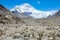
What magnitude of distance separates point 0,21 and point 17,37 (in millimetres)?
28875

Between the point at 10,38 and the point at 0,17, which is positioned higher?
the point at 0,17

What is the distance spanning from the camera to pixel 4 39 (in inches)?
739

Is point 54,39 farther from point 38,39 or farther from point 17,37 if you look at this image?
point 17,37

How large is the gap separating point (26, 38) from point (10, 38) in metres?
2.07

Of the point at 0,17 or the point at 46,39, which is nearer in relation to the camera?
the point at 46,39

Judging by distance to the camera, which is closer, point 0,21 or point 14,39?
point 14,39

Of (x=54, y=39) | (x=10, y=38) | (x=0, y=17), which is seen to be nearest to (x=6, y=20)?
(x=0, y=17)

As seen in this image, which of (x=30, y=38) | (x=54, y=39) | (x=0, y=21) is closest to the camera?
(x=54, y=39)

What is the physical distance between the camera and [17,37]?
19.4m

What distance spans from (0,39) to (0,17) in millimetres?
32393

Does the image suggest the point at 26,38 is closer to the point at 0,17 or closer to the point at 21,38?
the point at 21,38

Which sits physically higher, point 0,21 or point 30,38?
point 0,21

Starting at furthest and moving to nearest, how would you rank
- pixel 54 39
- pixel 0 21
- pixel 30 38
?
pixel 0 21 → pixel 30 38 → pixel 54 39

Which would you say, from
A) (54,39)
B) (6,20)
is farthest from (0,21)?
(54,39)
